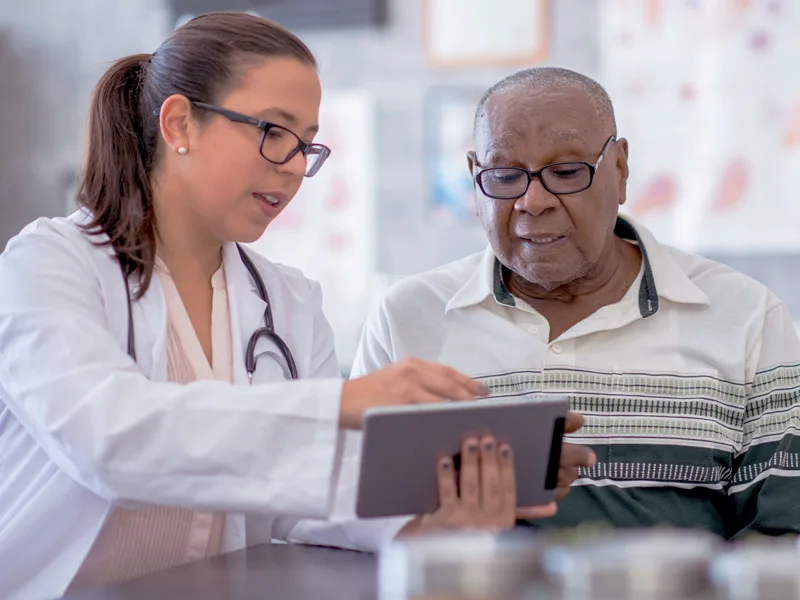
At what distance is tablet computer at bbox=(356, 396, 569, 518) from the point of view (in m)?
1.17

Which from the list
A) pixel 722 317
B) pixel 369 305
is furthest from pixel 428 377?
pixel 369 305

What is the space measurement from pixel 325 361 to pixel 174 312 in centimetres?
30

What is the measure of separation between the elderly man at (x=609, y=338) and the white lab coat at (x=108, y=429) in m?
0.55

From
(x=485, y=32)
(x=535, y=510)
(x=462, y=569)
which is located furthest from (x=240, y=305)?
(x=485, y=32)

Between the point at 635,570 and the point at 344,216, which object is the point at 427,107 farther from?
the point at 635,570

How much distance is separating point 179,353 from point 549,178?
0.74 metres

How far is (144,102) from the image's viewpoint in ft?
5.48

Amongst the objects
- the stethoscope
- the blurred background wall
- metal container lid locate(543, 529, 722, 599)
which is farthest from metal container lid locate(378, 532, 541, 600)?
the blurred background wall

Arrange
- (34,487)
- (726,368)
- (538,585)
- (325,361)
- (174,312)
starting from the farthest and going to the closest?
(726,368)
(325,361)
(174,312)
(34,487)
(538,585)

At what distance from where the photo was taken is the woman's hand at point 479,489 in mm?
1277

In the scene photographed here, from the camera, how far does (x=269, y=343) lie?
5.49 ft

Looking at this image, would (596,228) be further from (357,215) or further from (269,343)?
(357,215)

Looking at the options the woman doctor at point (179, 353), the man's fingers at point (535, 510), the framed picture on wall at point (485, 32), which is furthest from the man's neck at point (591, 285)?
the framed picture on wall at point (485, 32)

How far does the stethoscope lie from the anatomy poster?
86.1 inches
